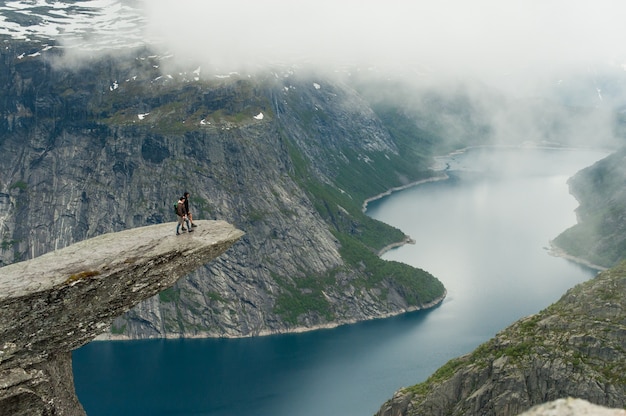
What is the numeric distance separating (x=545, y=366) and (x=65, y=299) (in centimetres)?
6044

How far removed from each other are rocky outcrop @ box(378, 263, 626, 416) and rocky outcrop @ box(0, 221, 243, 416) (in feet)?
171

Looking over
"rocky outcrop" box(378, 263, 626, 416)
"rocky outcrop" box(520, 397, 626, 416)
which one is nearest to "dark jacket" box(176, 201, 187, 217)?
"rocky outcrop" box(520, 397, 626, 416)

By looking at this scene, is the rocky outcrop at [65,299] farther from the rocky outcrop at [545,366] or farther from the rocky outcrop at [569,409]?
the rocky outcrop at [545,366]

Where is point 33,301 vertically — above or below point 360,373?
above

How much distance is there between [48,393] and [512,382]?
5849cm

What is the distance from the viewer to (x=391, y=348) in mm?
195250

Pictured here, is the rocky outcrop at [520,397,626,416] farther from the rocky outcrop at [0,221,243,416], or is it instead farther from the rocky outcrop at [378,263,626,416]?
the rocky outcrop at [378,263,626,416]

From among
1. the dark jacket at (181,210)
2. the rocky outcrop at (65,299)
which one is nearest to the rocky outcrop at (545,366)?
the dark jacket at (181,210)

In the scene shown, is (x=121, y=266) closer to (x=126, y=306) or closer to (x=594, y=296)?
(x=126, y=306)

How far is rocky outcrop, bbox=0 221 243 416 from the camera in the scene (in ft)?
84.2

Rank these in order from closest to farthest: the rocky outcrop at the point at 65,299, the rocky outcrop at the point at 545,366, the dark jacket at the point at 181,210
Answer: the rocky outcrop at the point at 65,299
the dark jacket at the point at 181,210
the rocky outcrop at the point at 545,366

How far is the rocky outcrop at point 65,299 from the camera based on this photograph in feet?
84.2

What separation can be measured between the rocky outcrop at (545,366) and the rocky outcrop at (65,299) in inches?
2058

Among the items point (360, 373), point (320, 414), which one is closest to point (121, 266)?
point (320, 414)
